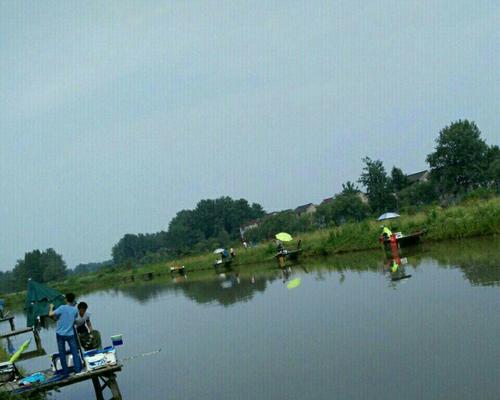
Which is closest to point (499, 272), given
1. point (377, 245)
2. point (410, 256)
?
point (410, 256)

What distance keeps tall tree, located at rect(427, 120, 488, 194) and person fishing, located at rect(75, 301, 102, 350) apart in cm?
4747

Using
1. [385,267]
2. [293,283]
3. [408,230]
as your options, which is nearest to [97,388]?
[293,283]

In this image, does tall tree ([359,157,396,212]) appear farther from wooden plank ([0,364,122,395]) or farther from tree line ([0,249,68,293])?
tree line ([0,249,68,293])

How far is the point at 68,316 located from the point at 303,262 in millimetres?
24148

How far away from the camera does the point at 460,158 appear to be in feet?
176

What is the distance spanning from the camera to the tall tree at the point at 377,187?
52.8 meters

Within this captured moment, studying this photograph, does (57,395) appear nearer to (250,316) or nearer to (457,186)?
(250,316)

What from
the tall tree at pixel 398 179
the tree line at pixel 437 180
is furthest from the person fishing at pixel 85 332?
the tall tree at pixel 398 179

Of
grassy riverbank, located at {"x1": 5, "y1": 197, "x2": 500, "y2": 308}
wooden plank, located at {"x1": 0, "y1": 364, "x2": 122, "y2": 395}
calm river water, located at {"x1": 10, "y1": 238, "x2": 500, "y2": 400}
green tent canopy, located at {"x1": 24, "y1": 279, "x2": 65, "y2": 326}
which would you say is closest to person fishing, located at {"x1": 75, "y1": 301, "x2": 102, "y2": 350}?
wooden plank, located at {"x1": 0, "y1": 364, "x2": 122, "y2": 395}

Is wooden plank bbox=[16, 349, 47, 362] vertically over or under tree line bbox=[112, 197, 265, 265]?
under

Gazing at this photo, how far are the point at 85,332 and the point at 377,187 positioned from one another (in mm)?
43899

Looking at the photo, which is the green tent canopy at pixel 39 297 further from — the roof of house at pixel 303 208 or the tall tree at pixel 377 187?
the roof of house at pixel 303 208

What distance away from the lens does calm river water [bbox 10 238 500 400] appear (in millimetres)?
9172

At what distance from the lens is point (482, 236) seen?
2591cm
